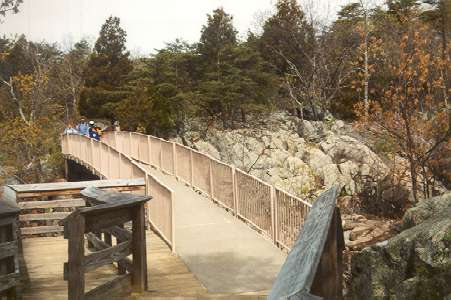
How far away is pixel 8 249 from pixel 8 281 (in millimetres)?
381

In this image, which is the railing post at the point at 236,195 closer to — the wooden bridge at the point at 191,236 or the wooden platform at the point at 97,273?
the wooden bridge at the point at 191,236

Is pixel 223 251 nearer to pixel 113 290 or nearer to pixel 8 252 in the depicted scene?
pixel 113 290

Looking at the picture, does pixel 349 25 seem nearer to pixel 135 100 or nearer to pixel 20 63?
pixel 135 100

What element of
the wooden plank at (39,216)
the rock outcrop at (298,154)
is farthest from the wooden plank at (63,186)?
the rock outcrop at (298,154)

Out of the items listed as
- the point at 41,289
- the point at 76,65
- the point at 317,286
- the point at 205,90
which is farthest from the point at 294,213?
the point at 76,65

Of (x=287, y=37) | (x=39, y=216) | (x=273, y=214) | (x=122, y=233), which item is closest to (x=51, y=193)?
(x=39, y=216)

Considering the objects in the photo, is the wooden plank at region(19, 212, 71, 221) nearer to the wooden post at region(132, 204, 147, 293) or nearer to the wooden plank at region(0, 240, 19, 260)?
the wooden post at region(132, 204, 147, 293)

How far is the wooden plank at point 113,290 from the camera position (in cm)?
602

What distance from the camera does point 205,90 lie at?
33.9 m

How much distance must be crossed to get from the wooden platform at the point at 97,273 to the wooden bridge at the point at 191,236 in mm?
15

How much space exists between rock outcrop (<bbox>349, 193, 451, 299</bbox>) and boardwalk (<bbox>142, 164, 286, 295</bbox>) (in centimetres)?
207

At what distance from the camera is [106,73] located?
41.8m

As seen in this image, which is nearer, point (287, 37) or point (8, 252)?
point (8, 252)

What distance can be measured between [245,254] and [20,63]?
2109 inches
